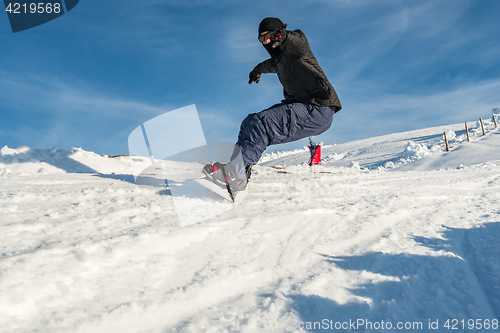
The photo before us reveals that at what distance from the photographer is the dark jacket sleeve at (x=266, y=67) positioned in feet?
10.3

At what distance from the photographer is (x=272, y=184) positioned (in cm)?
314

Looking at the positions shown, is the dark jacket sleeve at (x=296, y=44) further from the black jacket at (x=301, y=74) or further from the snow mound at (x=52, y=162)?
the snow mound at (x=52, y=162)

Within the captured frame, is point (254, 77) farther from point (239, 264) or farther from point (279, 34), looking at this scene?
point (239, 264)

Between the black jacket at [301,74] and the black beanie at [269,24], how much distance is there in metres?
0.16

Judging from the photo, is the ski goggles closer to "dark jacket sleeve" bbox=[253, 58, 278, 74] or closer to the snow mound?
"dark jacket sleeve" bbox=[253, 58, 278, 74]

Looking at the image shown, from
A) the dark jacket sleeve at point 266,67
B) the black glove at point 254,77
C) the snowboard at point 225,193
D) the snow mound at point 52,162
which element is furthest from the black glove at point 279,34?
the snow mound at point 52,162

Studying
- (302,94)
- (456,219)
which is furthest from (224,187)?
(456,219)

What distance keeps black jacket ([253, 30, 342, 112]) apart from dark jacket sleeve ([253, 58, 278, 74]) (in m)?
0.28

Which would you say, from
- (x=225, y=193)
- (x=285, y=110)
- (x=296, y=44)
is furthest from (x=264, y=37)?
(x=225, y=193)

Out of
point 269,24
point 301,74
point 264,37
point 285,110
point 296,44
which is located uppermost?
point 269,24

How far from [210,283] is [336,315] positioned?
53 cm

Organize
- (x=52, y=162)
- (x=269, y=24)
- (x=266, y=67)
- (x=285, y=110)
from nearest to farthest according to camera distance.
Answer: (x=269, y=24) < (x=285, y=110) < (x=266, y=67) < (x=52, y=162)

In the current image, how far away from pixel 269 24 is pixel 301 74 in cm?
54

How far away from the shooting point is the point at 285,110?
8.43 ft
